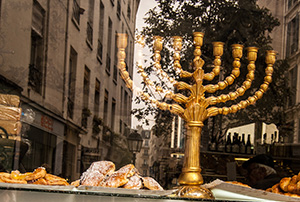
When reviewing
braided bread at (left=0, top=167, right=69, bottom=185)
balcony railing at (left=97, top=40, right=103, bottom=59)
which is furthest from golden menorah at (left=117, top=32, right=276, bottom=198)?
braided bread at (left=0, top=167, right=69, bottom=185)

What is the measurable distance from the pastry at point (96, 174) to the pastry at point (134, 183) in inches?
3.8

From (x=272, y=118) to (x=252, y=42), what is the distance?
1.22 feet

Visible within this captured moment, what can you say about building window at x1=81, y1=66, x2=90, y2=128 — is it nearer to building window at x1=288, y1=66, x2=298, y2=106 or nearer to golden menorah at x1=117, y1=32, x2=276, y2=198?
golden menorah at x1=117, y1=32, x2=276, y2=198

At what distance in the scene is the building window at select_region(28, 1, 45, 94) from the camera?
1.88 meters

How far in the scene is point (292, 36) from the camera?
2.00 m

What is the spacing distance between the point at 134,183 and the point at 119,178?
38mm

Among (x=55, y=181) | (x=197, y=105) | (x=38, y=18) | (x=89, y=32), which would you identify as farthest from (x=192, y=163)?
(x=38, y=18)

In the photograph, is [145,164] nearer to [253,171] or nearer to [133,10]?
[253,171]

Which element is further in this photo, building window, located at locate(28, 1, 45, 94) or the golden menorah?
building window, located at locate(28, 1, 45, 94)

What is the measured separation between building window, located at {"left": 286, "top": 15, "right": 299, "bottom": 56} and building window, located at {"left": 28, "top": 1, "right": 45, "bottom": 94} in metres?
1.14

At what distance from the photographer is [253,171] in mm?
1909

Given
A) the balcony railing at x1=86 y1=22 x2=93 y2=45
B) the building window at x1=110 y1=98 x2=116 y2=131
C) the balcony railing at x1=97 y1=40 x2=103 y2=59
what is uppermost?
the balcony railing at x1=86 y1=22 x2=93 y2=45

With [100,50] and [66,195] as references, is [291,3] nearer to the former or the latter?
[100,50]

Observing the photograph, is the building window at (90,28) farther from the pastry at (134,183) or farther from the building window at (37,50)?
the pastry at (134,183)
